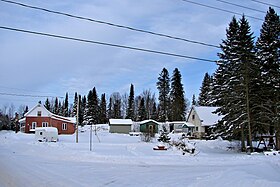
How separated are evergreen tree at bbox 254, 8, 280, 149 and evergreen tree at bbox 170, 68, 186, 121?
1837 inches

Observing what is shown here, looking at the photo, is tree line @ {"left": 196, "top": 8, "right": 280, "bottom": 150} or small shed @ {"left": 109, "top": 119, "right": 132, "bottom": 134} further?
small shed @ {"left": 109, "top": 119, "right": 132, "bottom": 134}

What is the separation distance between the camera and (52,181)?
10125 millimetres

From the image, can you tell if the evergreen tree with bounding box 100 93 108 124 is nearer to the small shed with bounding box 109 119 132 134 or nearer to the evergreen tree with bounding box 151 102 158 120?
the evergreen tree with bounding box 151 102 158 120

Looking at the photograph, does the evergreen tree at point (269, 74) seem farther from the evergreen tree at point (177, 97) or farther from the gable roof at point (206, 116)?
the evergreen tree at point (177, 97)

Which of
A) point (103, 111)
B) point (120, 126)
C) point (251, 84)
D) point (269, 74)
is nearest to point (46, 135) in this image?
point (251, 84)

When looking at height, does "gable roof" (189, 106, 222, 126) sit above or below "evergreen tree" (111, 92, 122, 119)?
below

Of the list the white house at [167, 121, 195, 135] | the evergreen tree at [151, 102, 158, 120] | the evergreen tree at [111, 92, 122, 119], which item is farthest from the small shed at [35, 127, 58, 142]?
the evergreen tree at [111, 92, 122, 119]

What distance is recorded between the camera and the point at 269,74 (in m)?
29.5

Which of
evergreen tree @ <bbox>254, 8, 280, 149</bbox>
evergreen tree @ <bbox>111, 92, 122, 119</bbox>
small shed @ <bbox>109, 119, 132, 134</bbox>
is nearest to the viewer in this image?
evergreen tree @ <bbox>254, 8, 280, 149</bbox>

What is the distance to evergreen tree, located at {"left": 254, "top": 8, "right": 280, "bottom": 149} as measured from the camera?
94.7ft

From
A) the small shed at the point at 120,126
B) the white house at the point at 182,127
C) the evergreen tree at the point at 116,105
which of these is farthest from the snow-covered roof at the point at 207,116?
the evergreen tree at the point at 116,105

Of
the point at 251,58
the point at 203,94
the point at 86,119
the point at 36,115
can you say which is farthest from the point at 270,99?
the point at 86,119

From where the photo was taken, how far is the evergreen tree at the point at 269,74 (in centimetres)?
2888

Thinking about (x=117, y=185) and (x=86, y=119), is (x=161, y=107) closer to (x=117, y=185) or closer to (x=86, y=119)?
(x=86, y=119)
